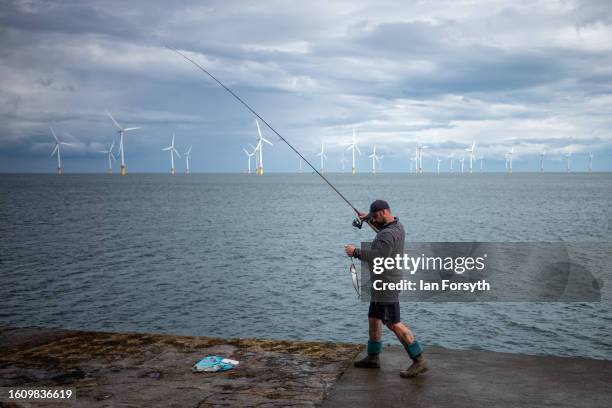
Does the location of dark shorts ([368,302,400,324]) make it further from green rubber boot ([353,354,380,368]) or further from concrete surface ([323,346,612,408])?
concrete surface ([323,346,612,408])

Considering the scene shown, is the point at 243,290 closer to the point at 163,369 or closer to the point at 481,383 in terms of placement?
the point at 163,369

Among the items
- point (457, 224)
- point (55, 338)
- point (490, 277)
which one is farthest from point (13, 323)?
point (457, 224)

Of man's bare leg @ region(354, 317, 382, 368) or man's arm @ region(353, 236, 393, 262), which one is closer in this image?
man's arm @ region(353, 236, 393, 262)

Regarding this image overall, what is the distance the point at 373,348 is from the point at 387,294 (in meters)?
0.82

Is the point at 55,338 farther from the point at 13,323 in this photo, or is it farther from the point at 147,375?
the point at 13,323

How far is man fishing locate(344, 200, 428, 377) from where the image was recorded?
20.6 ft

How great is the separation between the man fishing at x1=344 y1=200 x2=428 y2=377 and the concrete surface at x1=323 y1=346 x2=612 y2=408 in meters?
0.27

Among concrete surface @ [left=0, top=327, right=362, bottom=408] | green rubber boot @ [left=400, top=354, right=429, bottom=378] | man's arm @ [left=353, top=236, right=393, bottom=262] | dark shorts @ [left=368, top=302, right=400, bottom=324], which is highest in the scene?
man's arm @ [left=353, top=236, right=393, bottom=262]

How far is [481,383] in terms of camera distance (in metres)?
6.09

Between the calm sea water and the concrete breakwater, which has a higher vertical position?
the concrete breakwater

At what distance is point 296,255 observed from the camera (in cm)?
3197

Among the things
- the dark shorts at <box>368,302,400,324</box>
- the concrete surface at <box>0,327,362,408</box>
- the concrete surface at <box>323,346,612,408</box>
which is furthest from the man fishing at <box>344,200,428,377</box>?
the concrete surface at <box>0,327,362,408</box>

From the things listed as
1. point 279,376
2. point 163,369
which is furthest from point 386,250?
point 163,369

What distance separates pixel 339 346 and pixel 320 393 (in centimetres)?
193
